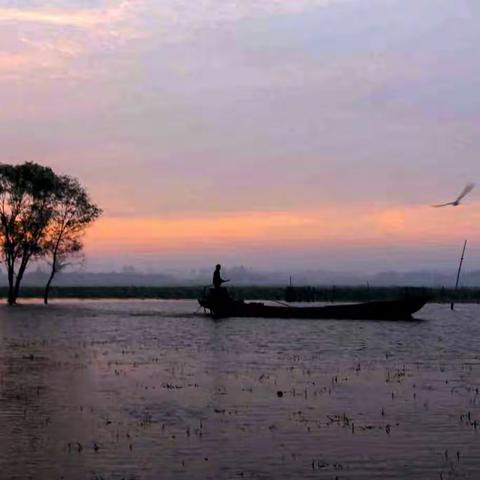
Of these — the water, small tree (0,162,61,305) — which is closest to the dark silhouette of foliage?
small tree (0,162,61,305)

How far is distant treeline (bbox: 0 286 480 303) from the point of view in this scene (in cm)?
10512

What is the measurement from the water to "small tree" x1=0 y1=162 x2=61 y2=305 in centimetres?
4808

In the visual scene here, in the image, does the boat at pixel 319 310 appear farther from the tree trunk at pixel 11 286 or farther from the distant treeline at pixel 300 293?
the distant treeline at pixel 300 293

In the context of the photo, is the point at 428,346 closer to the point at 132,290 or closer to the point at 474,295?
the point at 474,295

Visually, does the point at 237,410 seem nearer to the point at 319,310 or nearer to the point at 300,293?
the point at 319,310

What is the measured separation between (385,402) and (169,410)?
497cm

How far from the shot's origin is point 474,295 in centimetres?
10919

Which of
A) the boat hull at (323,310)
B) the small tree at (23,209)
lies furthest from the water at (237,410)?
the small tree at (23,209)

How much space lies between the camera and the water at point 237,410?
14.3 meters

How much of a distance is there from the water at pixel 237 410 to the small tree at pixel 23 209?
158 feet

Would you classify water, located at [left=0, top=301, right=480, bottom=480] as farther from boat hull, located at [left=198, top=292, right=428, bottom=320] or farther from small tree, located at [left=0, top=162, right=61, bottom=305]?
small tree, located at [left=0, top=162, right=61, bottom=305]

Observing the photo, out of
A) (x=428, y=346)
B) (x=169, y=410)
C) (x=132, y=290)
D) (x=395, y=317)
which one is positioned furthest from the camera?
(x=132, y=290)

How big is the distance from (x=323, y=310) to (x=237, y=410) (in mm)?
38641

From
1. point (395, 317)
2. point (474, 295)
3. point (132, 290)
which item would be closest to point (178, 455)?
point (395, 317)
